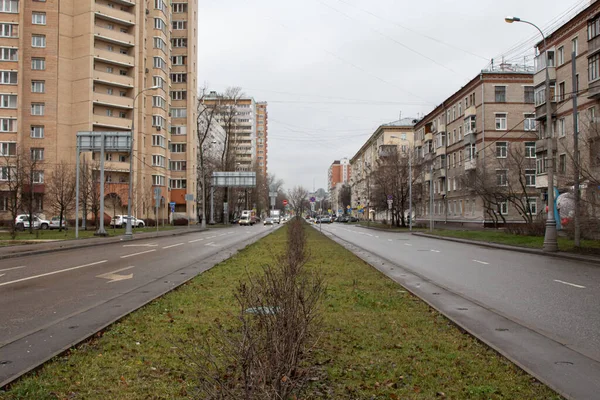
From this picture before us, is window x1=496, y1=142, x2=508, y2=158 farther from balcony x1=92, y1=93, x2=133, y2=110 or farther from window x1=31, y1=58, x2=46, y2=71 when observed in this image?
window x1=31, y1=58, x2=46, y2=71

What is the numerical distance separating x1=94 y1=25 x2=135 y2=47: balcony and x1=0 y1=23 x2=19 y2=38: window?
27.3 ft

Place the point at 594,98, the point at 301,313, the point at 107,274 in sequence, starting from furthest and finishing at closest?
the point at 594,98, the point at 107,274, the point at 301,313

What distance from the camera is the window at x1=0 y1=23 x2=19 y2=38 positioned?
180ft

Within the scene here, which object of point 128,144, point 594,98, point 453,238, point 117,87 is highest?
point 117,87

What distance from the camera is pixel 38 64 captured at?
56.3 metres

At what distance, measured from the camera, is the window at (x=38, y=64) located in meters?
56.1

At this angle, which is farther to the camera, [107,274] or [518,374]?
[107,274]

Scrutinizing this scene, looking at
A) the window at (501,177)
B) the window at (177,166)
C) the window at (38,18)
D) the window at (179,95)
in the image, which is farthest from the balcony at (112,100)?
the window at (501,177)

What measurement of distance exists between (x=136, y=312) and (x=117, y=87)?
60.3 meters

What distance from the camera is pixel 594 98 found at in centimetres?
3328

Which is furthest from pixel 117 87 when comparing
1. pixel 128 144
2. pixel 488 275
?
pixel 488 275

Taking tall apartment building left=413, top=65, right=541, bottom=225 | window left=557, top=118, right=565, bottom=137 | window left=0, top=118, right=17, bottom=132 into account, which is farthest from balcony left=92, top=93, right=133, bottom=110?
window left=557, top=118, right=565, bottom=137

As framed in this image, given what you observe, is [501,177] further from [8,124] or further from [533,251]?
[8,124]

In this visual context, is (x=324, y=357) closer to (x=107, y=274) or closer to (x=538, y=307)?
(x=538, y=307)
